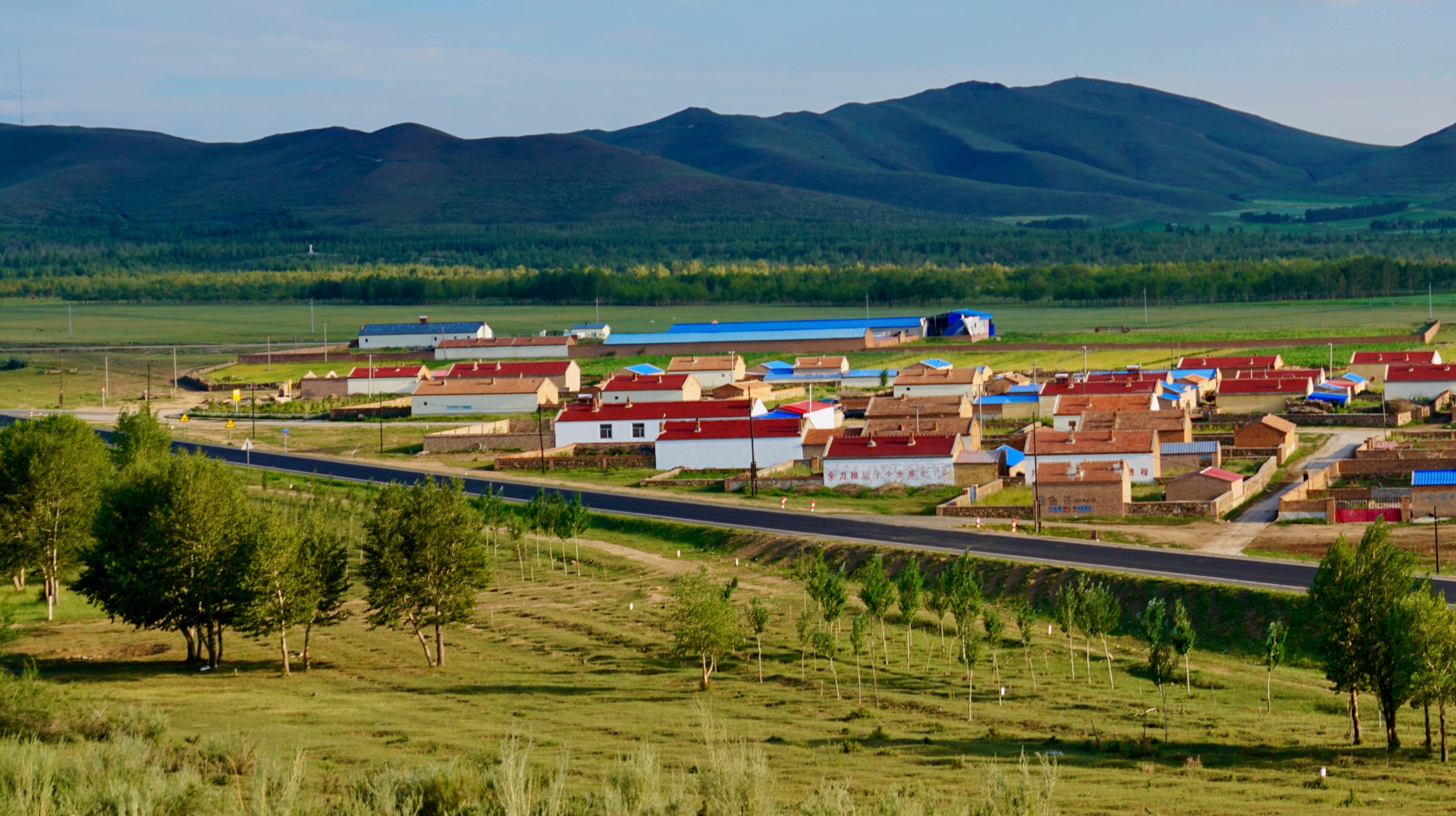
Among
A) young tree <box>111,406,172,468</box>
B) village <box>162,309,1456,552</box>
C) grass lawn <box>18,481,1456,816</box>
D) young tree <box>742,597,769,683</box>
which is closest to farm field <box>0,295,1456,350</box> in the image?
village <box>162,309,1456,552</box>

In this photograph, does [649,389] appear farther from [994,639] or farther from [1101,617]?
[994,639]

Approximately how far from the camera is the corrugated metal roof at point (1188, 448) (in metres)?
73.1

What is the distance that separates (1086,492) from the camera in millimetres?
62500

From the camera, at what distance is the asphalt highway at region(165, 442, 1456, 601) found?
48.8 meters

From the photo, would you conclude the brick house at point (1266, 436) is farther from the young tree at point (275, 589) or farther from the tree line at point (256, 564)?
the young tree at point (275, 589)

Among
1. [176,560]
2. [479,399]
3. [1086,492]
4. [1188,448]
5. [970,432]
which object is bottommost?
[1086,492]

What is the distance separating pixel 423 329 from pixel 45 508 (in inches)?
4036

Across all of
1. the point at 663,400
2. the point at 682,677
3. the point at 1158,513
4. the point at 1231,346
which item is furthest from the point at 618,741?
the point at 1231,346

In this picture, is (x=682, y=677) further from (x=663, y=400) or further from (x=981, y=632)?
(x=663, y=400)

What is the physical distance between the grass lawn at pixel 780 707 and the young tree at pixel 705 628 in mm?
632

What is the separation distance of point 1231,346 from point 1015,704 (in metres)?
102

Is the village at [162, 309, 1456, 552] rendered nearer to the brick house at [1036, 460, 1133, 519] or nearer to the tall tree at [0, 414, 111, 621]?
the brick house at [1036, 460, 1133, 519]

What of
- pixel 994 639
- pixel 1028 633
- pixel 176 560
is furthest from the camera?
pixel 176 560

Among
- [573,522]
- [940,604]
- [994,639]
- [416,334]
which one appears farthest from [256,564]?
[416,334]
